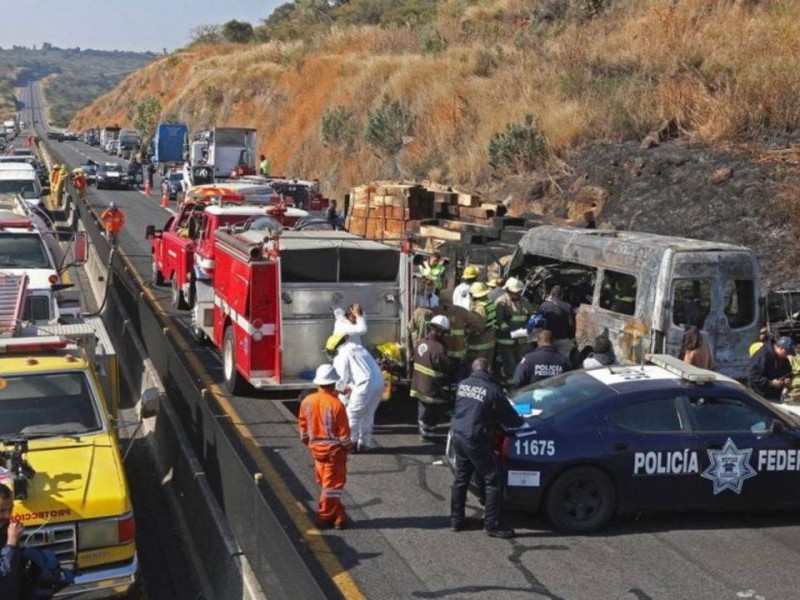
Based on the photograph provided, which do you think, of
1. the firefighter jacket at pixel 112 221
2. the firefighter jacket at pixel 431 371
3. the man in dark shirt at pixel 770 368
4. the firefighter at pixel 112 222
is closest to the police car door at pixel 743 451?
the man in dark shirt at pixel 770 368

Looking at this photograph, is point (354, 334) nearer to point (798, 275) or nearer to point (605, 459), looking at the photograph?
point (605, 459)

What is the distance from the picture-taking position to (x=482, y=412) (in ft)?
29.8

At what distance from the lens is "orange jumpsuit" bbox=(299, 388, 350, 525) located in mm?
9195

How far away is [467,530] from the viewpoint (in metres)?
9.42

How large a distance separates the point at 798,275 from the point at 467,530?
11338 mm

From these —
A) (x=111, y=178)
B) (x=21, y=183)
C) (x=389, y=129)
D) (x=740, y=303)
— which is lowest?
(x=740, y=303)

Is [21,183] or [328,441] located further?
[21,183]

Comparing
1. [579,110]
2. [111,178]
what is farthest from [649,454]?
[111,178]

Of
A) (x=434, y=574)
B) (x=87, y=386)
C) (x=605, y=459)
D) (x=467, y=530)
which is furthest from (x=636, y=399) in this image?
(x=87, y=386)

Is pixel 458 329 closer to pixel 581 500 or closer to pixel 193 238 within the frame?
pixel 581 500

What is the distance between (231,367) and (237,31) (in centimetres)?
11348

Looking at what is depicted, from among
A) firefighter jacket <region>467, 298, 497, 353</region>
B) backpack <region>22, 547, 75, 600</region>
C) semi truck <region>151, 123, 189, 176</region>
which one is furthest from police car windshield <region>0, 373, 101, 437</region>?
semi truck <region>151, 123, 189, 176</region>

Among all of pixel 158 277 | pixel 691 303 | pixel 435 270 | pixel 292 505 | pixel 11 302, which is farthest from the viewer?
pixel 158 277

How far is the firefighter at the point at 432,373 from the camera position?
1168cm
